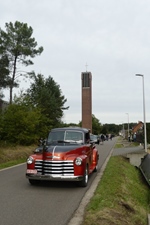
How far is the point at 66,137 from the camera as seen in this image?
10.7 m

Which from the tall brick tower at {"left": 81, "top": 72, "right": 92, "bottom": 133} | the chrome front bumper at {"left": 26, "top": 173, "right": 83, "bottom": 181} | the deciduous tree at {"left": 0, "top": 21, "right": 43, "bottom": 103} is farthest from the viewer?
the tall brick tower at {"left": 81, "top": 72, "right": 92, "bottom": 133}

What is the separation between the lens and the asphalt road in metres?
6.13

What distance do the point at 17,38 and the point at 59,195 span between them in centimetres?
2817

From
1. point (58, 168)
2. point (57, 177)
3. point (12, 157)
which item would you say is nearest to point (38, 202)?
point (57, 177)

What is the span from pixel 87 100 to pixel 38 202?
67.1 m

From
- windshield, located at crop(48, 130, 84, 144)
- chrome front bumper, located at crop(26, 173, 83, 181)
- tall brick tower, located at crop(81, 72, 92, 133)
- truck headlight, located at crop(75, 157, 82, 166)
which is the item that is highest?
tall brick tower, located at crop(81, 72, 92, 133)

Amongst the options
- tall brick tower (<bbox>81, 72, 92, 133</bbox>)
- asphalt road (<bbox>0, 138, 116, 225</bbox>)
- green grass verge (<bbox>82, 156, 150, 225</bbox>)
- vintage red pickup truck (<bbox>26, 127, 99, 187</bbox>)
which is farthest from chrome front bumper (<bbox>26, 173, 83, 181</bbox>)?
tall brick tower (<bbox>81, 72, 92, 133</bbox>)

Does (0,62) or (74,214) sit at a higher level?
(0,62)

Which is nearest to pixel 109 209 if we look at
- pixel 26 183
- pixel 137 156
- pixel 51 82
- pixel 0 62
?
pixel 26 183

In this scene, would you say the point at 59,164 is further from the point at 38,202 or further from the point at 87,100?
the point at 87,100

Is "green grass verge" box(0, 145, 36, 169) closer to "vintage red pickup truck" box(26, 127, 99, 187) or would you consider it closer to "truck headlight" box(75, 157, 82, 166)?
"vintage red pickup truck" box(26, 127, 99, 187)

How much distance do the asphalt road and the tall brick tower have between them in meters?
62.8

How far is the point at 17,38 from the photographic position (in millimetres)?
33906

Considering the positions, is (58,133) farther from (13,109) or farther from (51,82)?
(51,82)
